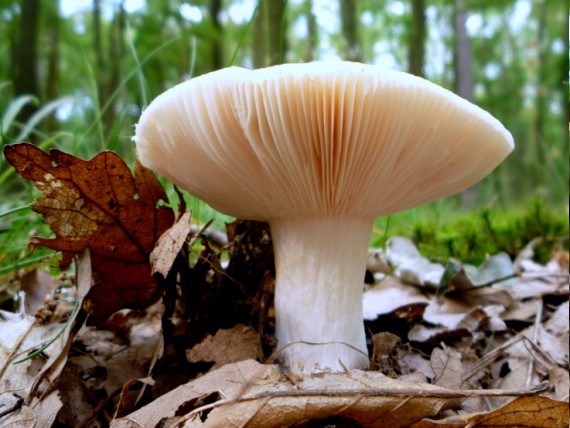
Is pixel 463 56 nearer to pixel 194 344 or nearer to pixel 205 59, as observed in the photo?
pixel 205 59

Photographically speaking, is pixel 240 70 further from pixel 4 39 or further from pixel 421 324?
pixel 4 39

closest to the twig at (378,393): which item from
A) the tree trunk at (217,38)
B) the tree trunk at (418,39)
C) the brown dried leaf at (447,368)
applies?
the brown dried leaf at (447,368)

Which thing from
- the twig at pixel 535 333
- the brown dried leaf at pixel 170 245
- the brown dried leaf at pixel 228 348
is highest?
the brown dried leaf at pixel 170 245

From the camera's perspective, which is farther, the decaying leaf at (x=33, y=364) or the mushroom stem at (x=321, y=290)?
the mushroom stem at (x=321, y=290)

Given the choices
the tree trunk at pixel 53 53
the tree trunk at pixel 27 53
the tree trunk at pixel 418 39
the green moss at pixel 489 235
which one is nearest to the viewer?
the green moss at pixel 489 235

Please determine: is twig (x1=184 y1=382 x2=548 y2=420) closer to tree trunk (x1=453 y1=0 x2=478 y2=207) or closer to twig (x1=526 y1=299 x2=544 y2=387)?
twig (x1=526 y1=299 x2=544 y2=387)

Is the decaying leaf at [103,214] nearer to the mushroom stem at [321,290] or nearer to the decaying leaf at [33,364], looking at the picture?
the decaying leaf at [33,364]
